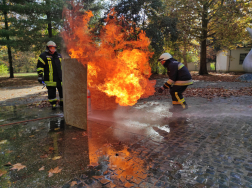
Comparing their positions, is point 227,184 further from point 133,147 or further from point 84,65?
point 84,65

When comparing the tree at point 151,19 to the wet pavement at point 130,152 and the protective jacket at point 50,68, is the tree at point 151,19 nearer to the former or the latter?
the protective jacket at point 50,68

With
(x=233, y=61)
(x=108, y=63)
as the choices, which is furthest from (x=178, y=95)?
(x=233, y=61)

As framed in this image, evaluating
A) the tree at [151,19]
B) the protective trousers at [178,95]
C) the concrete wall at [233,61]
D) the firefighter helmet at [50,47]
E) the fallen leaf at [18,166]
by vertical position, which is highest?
the tree at [151,19]

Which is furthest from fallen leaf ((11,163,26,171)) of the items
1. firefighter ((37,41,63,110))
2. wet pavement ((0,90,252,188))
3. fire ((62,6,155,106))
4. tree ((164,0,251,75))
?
tree ((164,0,251,75))

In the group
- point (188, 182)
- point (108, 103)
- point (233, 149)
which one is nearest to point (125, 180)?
point (188, 182)

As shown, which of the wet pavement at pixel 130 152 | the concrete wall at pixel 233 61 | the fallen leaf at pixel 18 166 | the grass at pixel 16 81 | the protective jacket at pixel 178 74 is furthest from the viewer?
the concrete wall at pixel 233 61

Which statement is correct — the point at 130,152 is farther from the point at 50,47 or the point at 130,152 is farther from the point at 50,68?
the point at 50,47

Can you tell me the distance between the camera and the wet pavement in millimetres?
2309

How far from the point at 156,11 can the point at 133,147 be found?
16189 millimetres

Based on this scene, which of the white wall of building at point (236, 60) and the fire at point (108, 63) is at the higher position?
the white wall of building at point (236, 60)

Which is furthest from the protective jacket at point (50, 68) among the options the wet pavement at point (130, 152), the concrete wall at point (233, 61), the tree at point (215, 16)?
the concrete wall at point (233, 61)

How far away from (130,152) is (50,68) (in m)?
4.33

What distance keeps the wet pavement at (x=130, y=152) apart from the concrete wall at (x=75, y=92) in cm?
30

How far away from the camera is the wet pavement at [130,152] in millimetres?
2309
